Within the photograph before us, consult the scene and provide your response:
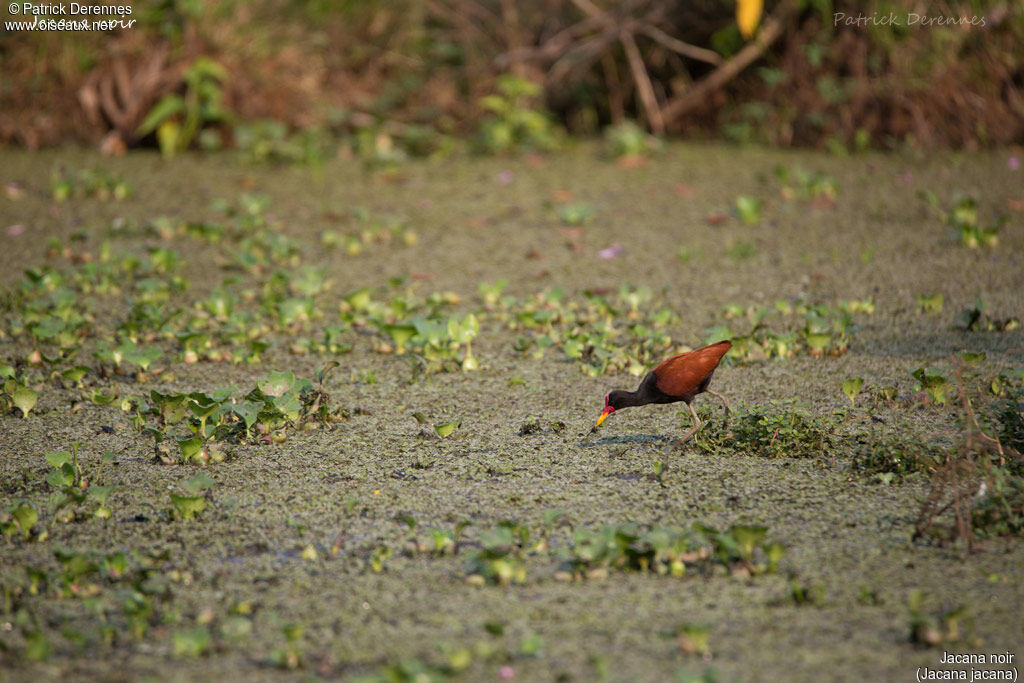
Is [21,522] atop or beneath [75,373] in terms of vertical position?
beneath

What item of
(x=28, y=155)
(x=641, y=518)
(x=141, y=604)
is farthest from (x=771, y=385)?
(x=28, y=155)

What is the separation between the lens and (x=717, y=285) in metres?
4.23

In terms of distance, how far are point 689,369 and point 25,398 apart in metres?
1.82

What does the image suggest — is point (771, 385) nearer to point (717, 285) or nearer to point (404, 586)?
point (717, 285)

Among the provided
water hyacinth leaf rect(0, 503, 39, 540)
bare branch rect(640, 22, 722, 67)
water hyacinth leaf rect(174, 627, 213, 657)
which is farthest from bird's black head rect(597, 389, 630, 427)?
bare branch rect(640, 22, 722, 67)

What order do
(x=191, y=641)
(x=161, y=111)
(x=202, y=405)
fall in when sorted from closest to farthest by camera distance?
(x=191, y=641) → (x=202, y=405) → (x=161, y=111)

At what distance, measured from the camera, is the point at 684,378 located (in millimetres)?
2734

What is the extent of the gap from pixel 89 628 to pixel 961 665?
1565mm

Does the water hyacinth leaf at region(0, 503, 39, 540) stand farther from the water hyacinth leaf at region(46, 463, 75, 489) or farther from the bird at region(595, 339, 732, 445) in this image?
the bird at region(595, 339, 732, 445)

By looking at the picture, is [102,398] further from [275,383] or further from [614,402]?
[614,402]

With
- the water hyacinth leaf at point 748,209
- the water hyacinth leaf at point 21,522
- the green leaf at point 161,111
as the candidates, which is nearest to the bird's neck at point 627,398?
the water hyacinth leaf at point 21,522

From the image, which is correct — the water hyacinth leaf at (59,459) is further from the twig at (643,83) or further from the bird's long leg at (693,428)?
the twig at (643,83)

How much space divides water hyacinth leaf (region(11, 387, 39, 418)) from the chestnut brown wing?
1.74 metres

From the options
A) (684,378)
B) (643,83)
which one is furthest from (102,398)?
(643,83)
